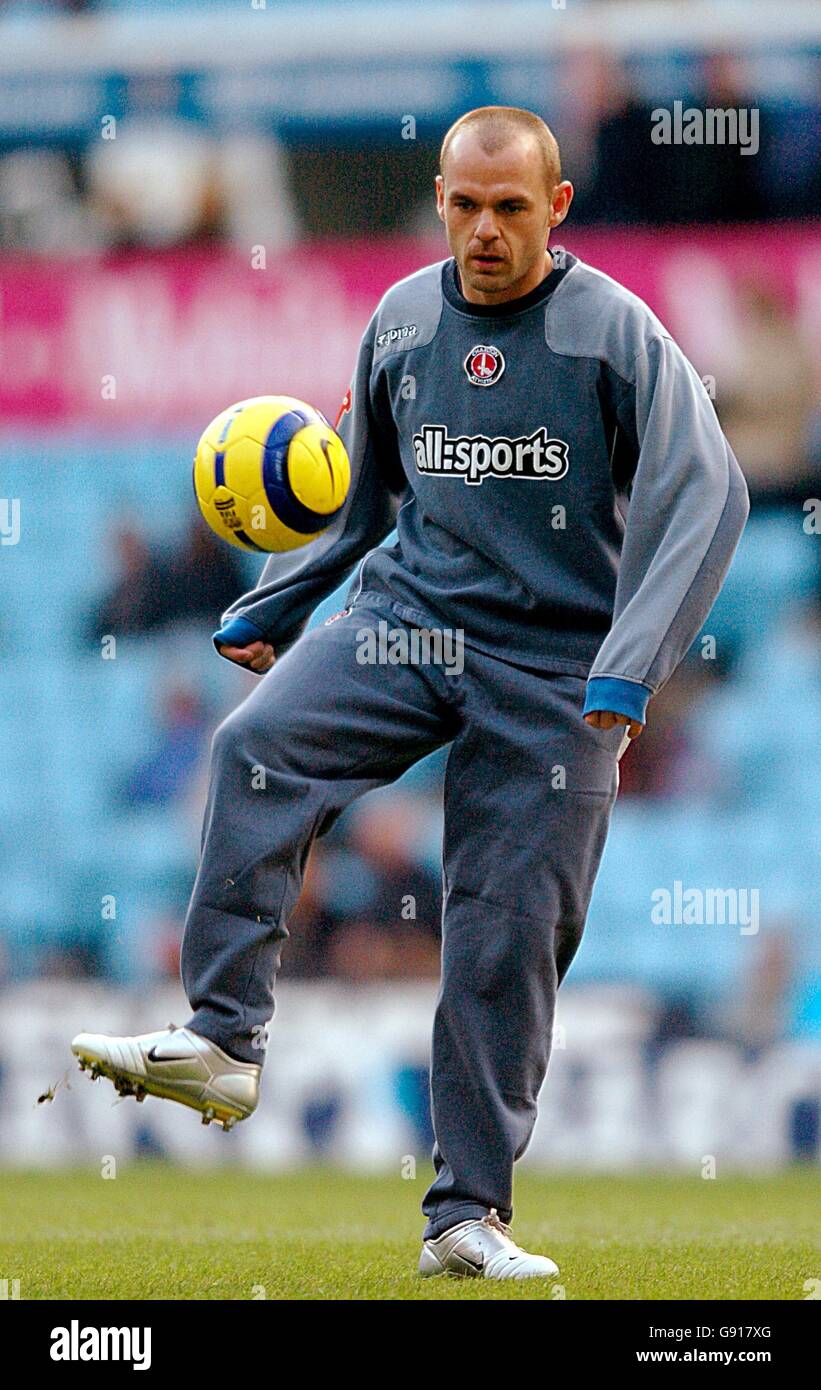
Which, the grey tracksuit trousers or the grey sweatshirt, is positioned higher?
the grey sweatshirt

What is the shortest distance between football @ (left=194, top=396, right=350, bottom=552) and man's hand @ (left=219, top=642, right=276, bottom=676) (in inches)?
9.3

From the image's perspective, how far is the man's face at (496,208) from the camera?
13.8 feet

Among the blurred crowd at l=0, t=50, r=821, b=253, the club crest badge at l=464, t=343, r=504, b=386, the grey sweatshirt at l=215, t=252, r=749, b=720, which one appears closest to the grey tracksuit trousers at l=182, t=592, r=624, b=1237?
the grey sweatshirt at l=215, t=252, r=749, b=720

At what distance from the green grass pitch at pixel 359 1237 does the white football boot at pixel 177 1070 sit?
13.6 inches

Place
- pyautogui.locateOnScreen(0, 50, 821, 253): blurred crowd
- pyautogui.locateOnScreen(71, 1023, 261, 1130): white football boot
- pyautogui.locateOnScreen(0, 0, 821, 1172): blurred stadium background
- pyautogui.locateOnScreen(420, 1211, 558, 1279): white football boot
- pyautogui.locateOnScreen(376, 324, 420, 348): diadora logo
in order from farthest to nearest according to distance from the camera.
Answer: pyautogui.locateOnScreen(0, 50, 821, 253): blurred crowd
pyautogui.locateOnScreen(0, 0, 821, 1172): blurred stadium background
pyautogui.locateOnScreen(376, 324, 420, 348): diadora logo
pyautogui.locateOnScreen(420, 1211, 558, 1279): white football boot
pyautogui.locateOnScreen(71, 1023, 261, 1130): white football boot

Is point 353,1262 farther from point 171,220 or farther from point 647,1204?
point 171,220

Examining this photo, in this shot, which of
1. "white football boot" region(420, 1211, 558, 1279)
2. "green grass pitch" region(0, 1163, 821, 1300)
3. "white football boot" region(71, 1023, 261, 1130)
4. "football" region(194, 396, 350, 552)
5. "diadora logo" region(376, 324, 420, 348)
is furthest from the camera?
"diadora logo" region(376, 324, 420, 348)

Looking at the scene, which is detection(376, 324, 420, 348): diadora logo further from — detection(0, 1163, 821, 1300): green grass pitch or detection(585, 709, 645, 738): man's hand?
detection(0, 1163, 821, 1300): green grass pitch

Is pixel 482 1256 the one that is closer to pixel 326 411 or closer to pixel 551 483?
pixel 551 483

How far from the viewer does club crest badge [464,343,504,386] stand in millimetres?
4383

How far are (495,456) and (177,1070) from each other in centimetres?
138

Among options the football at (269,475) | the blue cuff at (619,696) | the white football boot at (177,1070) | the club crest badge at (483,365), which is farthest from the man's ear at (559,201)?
the white football boot at (177,1070)

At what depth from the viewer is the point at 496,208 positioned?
4215 mm

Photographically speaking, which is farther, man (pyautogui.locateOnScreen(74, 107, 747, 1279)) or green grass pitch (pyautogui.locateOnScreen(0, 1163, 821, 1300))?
man (pyautogui.locateOnScreen(74, 107, 747, 1279))
